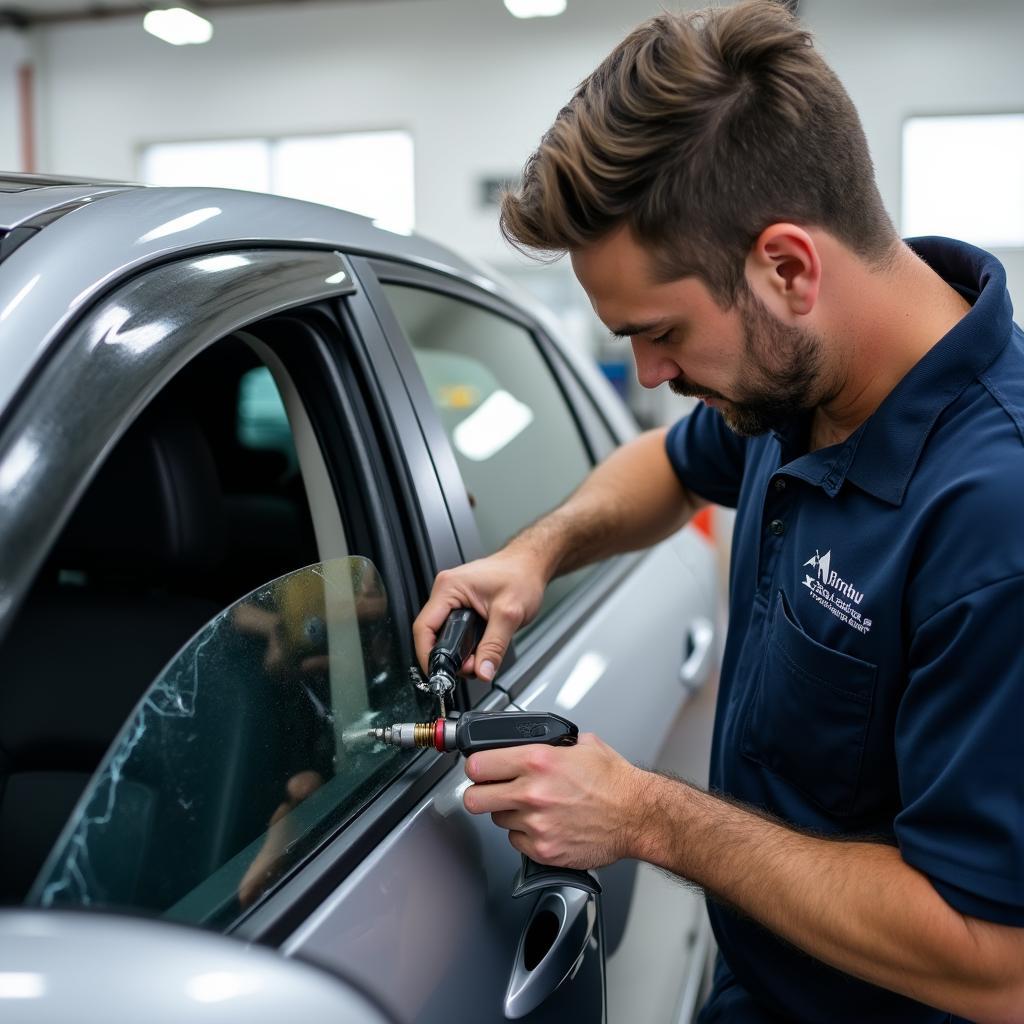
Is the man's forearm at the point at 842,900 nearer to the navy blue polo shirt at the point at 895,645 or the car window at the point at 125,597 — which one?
the navy blue polo shirt at the point at 895,645

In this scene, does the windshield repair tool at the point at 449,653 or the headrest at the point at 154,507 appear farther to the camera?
the headrest at the point at 154,507

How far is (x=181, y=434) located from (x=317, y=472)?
13.1 inches

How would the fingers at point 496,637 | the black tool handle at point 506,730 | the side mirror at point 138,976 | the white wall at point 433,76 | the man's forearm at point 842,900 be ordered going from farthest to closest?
the white wall at point 433,76 → the fingers at point 496,637 → the black tool handle at point 506,730 → the man's forearm at point 842,900 → the side mirror at point 138,976

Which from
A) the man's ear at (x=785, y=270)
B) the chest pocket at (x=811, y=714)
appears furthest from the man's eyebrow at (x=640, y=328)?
the chest pocket at (x=811, y=714)

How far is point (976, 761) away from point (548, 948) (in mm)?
467

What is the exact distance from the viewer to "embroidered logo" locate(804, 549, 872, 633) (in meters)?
1.04

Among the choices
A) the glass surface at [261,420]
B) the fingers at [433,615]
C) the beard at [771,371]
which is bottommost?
the fingers at [433,615]

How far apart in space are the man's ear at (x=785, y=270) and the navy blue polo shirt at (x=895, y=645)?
0.15 meters

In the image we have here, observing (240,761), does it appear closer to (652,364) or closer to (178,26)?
(652,364)

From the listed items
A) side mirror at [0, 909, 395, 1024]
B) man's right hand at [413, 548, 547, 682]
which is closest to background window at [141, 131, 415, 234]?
man's right hand at [413, 548, 547, 682]

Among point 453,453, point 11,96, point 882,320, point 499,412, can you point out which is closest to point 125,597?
point 453,453

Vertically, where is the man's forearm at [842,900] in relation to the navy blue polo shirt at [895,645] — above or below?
below

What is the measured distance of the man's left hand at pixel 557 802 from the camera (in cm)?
97

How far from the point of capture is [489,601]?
4.23 feet
